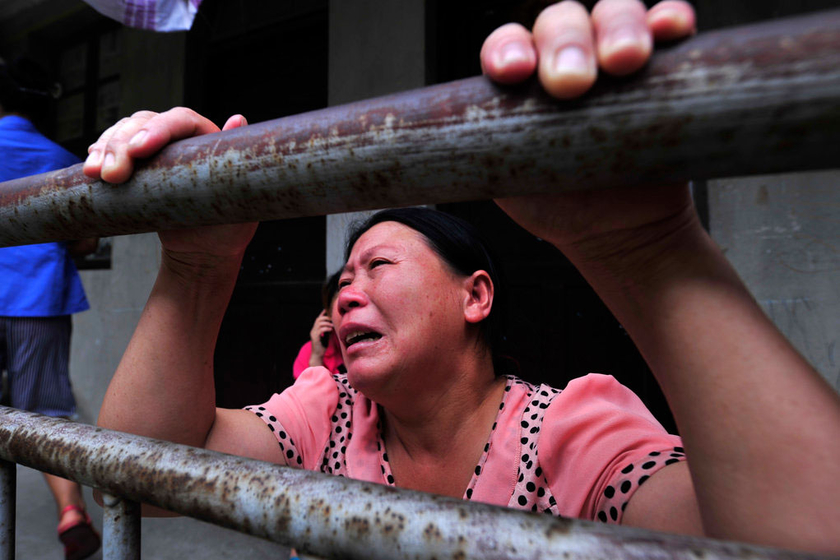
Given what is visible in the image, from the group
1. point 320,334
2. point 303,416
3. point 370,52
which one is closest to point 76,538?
point 320,334

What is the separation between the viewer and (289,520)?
451mm

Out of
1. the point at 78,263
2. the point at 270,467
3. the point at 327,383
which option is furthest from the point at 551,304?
the point at 78,263

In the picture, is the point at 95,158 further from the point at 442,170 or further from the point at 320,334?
the point at 320,334

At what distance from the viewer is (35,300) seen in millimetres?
2619

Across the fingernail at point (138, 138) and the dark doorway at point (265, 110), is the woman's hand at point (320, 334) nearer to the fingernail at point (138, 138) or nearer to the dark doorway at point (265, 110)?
the dark doorway at point (265, 110)

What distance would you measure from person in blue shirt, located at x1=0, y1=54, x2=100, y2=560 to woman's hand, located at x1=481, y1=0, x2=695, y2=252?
8.73ft

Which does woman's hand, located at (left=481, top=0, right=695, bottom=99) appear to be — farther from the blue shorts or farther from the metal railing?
the blue shorts

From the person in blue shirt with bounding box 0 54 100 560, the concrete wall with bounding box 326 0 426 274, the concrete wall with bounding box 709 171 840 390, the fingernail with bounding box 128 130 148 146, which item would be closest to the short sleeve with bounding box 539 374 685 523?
the fingernail with bounding box 128 130 148 146

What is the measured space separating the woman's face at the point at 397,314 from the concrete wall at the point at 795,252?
185cm

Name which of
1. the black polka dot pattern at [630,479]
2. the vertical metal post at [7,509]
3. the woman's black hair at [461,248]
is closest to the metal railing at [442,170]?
the vertical metal post at [7,509]

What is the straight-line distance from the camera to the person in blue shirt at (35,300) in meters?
2.48

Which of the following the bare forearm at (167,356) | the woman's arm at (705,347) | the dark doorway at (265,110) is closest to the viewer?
the woman's arm at (705,347)

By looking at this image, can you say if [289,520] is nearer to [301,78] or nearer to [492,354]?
[492,354]

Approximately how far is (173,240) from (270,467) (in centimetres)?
55
